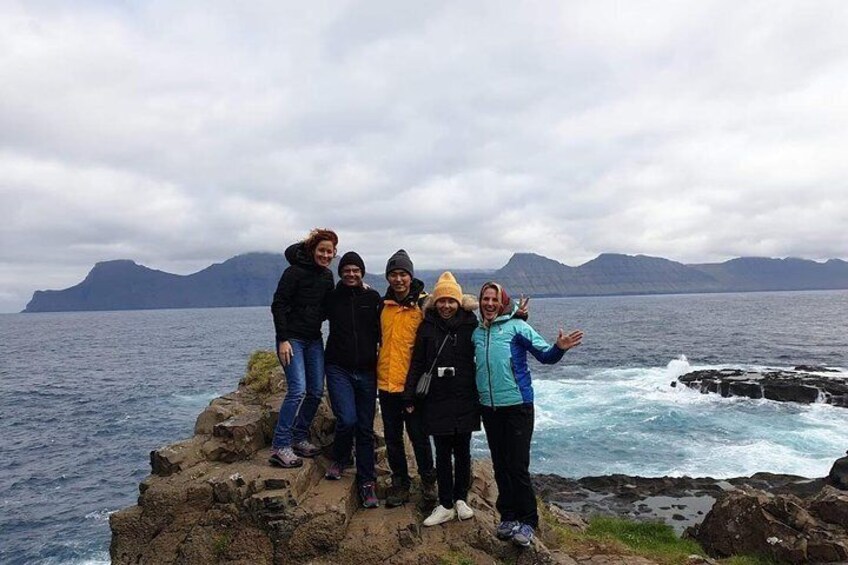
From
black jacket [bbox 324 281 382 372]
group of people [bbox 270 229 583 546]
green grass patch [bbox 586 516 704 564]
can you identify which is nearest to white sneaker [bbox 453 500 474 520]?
group of people [bbox 270 229 583 546]

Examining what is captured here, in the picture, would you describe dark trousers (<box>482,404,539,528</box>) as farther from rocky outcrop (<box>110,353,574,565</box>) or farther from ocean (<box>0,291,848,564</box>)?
ocean (<box>0,291,848,564</box>)

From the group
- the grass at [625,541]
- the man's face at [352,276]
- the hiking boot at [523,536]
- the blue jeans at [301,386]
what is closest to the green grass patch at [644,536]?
the grass at [625,541]

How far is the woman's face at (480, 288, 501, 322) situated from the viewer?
7949 mm

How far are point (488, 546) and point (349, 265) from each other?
4.70 metres

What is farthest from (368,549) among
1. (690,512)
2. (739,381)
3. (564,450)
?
(739,381)

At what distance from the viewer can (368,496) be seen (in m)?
8.70

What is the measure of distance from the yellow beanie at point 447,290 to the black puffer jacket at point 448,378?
276 mm

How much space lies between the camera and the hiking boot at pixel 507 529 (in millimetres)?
8008

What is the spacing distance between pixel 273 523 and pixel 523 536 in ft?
11.9

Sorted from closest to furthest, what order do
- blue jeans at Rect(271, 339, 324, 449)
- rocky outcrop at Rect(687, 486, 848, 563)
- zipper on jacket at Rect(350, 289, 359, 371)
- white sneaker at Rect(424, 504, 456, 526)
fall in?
white sneaker at Rect(424, 504, 456, 526) → zipper on jacket at Rect(350, 289, 359, 371) → blue jeans at Rect(271, 339, 324, 449) → rocky outcrop at Rect(687, 486, 848, 563)

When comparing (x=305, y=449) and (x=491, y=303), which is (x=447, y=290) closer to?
(x=491, y=303)

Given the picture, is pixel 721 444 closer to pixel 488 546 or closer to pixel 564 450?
pixel 564 450

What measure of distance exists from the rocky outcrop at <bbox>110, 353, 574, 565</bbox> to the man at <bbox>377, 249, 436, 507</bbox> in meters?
0.68

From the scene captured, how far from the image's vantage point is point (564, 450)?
91.1 feet
